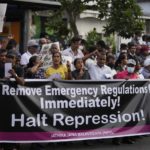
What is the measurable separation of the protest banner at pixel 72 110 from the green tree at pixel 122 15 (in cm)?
428

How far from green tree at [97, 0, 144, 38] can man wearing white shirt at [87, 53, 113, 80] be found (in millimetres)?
3739

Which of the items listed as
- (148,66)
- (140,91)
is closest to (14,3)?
(148,66)

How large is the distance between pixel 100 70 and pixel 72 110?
51.6 inches

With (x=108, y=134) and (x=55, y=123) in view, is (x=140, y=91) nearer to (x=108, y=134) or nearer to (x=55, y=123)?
(x=108, y=134)

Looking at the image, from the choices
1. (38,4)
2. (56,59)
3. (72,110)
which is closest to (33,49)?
(56,59)

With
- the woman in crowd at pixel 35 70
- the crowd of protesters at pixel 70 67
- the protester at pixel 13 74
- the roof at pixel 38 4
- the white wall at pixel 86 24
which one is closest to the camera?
the protester at pixel 13 74

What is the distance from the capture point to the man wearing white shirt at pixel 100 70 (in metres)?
9.80

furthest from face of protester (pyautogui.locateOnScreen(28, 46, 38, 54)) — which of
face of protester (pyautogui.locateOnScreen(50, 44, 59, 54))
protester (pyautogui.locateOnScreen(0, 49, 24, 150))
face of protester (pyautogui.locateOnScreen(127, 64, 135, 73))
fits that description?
face of protester (pyautogui.locateOnScreen(127, 64, 135, 73))

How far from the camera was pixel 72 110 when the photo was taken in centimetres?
891

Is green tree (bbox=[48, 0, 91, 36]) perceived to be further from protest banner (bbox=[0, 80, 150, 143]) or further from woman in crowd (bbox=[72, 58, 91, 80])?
protest banner (bbox=[0, 80, 150, 143])

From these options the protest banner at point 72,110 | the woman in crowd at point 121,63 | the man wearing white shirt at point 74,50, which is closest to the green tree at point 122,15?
the woman in crowd at point 121,63

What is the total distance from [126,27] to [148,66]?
8.93ft

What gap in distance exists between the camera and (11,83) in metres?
8.34

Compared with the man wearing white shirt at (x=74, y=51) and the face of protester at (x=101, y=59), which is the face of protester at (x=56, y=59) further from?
the man wearing white shirt at (x=74, y=51)
